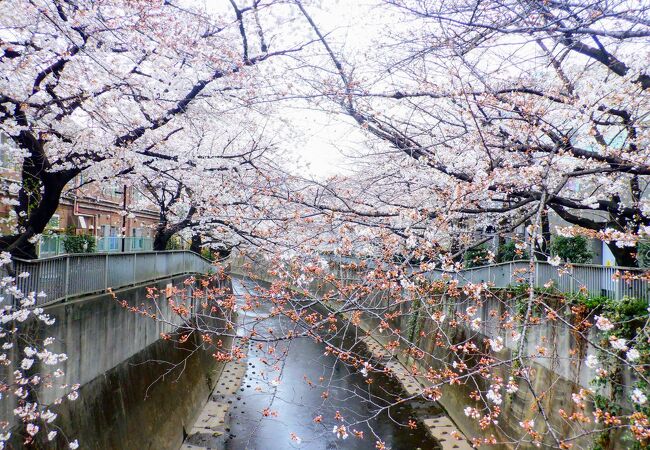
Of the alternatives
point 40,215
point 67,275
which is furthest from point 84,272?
point 40,215

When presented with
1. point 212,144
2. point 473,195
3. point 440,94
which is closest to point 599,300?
point 473,195

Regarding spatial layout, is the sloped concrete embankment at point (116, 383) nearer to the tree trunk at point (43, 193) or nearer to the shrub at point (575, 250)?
the tree trunk at point (43, 193)

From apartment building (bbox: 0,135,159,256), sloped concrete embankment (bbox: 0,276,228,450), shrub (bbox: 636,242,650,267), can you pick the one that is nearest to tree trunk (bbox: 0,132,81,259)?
sloped concrete embankment (bbox: 0,276,228,450)

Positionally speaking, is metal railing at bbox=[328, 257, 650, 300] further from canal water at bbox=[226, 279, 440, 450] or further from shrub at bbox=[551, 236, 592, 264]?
canal water at bbox=[226, 279, 440, 450]

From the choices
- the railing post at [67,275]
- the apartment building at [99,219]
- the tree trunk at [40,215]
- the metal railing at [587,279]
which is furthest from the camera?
the apartment building at [99,219]

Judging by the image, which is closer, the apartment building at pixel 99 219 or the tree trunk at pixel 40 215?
the tree trunk at pixel 40 215

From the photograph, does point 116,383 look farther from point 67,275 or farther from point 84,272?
point 67,275

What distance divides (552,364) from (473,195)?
5.95 metres

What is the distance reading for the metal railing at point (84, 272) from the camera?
800 cm

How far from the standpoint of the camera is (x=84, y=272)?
32.5ft

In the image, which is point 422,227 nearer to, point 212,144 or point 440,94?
point 440,94

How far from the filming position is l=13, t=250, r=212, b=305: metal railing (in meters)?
8.00

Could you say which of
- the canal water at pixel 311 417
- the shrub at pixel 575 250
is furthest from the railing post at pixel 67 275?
the shrub at pixel 575 250

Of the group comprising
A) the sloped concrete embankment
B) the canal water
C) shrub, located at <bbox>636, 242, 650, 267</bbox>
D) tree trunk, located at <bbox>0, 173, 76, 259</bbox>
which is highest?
tree trunk, located at <bbox>0, 173, 76, 259</bbox>
